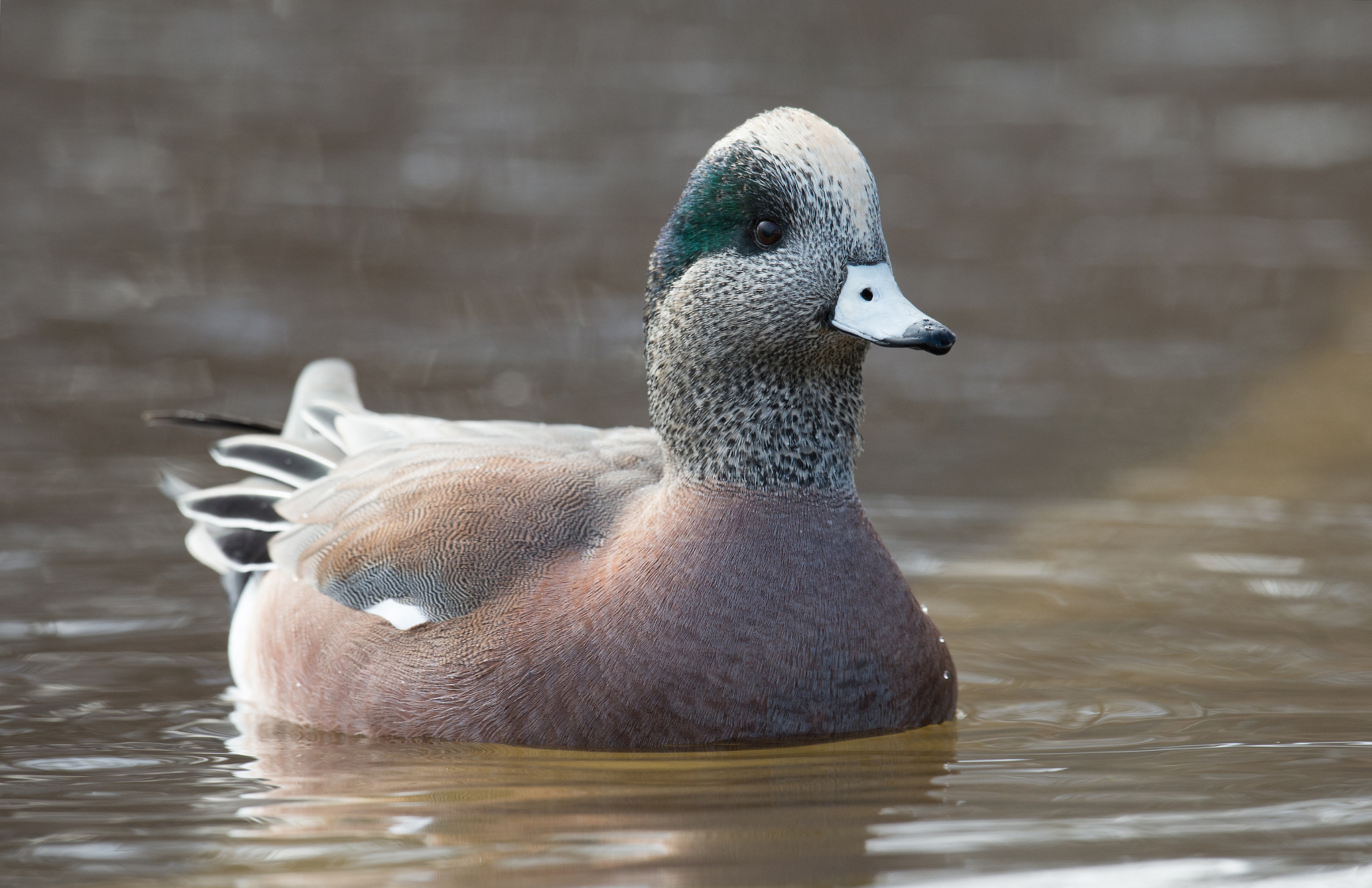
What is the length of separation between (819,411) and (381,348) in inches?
199

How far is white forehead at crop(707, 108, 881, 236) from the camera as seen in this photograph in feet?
15.6

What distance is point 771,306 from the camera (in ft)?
15.7

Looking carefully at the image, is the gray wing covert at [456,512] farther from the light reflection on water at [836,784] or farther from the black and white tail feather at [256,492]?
the light reflection on water at [836,784]

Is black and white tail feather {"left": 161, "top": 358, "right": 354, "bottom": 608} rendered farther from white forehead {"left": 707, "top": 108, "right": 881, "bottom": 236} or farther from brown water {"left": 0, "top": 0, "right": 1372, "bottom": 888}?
white forehead {"left": 707, "top": 108, "right": 881, "bottom": 236}

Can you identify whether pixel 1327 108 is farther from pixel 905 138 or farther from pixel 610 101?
pixel 610 101

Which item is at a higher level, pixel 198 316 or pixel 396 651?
pixel 198 316

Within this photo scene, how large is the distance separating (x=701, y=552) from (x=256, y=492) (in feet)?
6.23

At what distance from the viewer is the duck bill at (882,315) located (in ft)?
14.6

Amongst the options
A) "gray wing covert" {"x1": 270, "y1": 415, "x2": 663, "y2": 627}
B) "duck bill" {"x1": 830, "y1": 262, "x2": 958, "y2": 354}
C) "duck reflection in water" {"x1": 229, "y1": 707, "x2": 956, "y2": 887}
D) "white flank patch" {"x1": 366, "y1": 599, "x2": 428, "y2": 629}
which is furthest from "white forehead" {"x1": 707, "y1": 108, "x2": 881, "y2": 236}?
"white flank patch" {"x1": 366, "y1": 599, "x2": 428, "y2": 629}

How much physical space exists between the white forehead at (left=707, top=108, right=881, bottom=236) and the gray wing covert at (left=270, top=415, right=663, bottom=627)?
3.49ft

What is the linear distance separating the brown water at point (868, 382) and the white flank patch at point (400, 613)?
1.14ft

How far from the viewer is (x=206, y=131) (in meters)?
13.8

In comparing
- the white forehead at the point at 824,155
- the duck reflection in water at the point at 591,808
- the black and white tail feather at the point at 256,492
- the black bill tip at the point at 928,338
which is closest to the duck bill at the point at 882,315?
the black bill tip at the point at 928,338

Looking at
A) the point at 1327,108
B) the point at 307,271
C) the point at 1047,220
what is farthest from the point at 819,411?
the point at 1327,108
